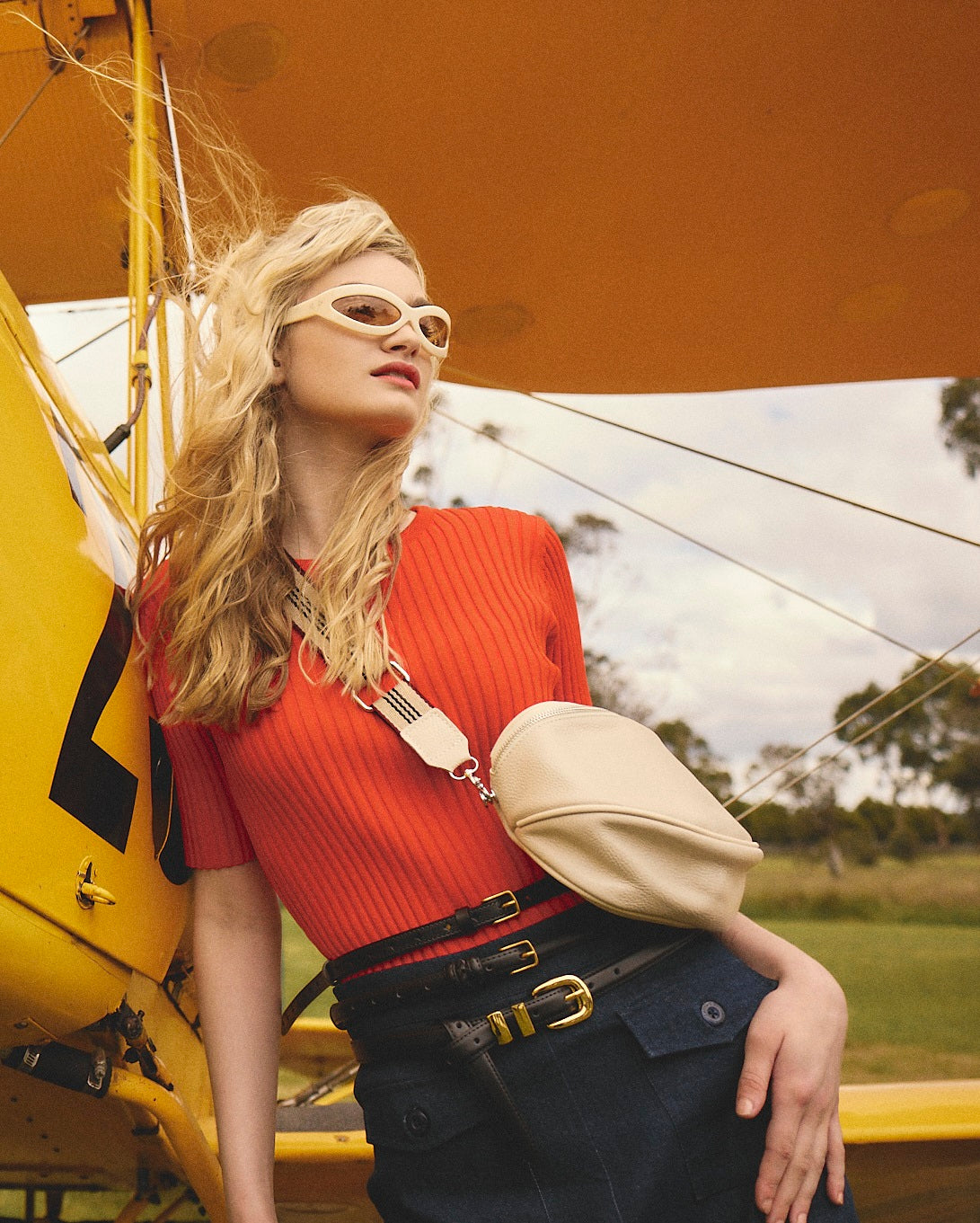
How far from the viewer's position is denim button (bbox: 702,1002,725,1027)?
948 millimetres

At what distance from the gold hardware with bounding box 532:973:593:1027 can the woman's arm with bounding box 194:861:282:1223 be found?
0.40 metres

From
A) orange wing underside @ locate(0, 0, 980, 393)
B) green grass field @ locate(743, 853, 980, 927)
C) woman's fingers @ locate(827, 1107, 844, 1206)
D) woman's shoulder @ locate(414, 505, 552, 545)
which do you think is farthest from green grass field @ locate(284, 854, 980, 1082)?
woman's shoulder @ locate(414, 505, 552, 545)

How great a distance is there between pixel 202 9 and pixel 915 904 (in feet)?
64.5

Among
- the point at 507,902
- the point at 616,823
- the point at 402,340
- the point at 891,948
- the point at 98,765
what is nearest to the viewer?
the point at 616,823

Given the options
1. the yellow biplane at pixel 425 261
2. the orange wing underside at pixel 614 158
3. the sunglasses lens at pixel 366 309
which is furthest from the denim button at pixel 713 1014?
the orange wing underside at pixel 614 158

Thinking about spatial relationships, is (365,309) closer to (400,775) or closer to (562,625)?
(562,625)

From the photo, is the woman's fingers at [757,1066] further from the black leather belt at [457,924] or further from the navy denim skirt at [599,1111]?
the black leather belt at [457,924]

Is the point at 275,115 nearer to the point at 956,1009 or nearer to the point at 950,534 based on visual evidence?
the point at 950,534

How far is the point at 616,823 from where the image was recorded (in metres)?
0.88

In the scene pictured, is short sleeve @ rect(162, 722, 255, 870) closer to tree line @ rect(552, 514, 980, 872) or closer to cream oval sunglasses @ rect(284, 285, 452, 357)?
cream oval sunglasses @ rect(284, 285, 452, 357)

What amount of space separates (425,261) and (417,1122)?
9.37 ft

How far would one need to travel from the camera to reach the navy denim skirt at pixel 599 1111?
0.91 metres

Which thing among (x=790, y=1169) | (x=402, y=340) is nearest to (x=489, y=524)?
(x=402, y=340)

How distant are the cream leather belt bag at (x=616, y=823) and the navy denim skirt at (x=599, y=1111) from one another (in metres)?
0.09
